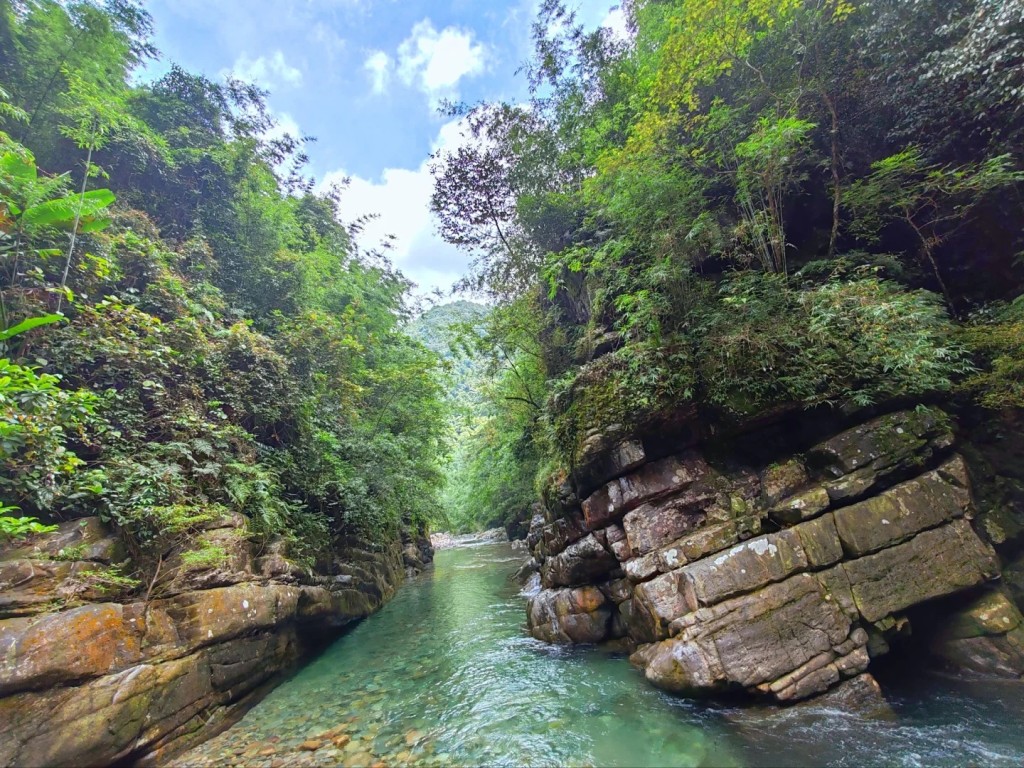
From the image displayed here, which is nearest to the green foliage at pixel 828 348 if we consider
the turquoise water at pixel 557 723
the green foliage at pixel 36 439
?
the turquoise water at pixel 557 723

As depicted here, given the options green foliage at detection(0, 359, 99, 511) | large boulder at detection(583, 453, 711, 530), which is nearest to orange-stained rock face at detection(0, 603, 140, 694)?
green foliage at detection(0, 359, 99, 511)

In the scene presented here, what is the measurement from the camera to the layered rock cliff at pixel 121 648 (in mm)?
4219

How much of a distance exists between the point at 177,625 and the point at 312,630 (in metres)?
3.73

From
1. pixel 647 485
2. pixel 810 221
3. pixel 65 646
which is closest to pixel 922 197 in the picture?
pixel 810 221

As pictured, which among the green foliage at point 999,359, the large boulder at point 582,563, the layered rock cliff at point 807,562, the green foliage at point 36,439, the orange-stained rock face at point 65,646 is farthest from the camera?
the large boulder at point 582,563

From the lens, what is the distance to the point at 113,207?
34.7 feet

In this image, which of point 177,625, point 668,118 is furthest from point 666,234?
point 177,625

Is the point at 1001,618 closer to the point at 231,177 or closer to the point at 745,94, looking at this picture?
the point at 745,94

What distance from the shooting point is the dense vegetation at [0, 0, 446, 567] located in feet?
19.7

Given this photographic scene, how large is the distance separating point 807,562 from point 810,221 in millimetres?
8168

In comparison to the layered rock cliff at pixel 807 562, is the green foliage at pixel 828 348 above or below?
above

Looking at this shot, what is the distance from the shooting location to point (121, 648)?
495cm

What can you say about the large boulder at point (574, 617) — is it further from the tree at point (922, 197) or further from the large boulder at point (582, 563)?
the tree at point (922, 197)

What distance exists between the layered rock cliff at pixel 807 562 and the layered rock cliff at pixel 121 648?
6241mm
